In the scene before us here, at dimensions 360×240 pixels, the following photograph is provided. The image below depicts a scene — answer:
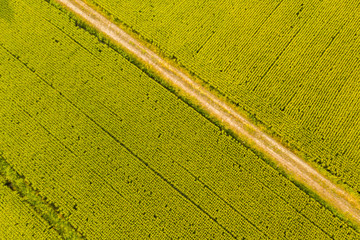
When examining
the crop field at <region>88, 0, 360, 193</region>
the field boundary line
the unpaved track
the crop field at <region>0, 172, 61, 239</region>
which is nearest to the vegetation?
the crop field at <region>0, 172, 61, 239</region>

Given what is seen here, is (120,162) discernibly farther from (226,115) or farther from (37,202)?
(226,115)

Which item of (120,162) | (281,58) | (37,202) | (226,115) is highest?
(281,58)

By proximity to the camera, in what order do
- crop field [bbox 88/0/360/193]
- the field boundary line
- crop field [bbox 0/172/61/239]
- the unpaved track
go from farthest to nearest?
1. crop field [bbox 88/0/360/193]
2. the unpaved track
3. the field boundary line
4. crop field [bbox 0/172/61/239]

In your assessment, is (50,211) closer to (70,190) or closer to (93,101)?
(70,190)

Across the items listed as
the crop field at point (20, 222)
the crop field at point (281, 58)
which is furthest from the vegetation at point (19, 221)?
the crop field at point (281, 58)

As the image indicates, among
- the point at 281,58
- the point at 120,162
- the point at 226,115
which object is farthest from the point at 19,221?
the point at 281,58

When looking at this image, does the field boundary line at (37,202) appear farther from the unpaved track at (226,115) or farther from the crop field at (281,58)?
the crop field at (281,58)

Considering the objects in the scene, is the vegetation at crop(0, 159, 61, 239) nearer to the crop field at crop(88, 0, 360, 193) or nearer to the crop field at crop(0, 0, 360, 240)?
the crop field at crop(0, 0, 360, 240)
